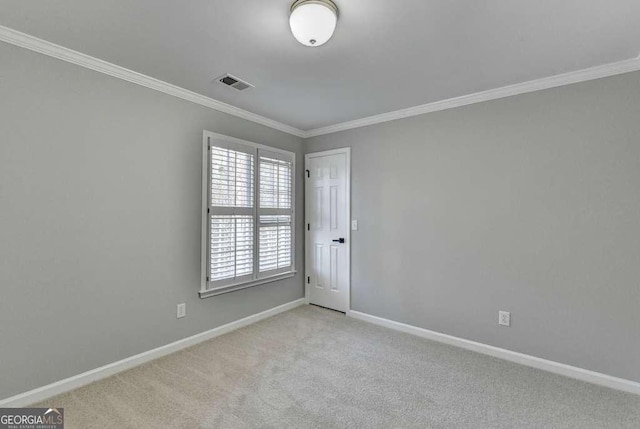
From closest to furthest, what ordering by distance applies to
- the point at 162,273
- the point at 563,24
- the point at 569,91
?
the point at 563,24
the point at 569,91
the point at 162,273

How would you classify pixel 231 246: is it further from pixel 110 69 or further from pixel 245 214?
pixel 110 69

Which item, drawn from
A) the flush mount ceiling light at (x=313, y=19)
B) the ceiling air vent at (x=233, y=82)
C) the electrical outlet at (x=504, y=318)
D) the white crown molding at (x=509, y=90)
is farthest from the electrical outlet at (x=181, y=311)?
the electrical outlet at (x=504, y=318)

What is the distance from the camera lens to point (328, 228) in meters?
3.95

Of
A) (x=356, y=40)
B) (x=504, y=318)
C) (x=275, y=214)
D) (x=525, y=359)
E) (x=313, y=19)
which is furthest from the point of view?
(x=275, y=214)

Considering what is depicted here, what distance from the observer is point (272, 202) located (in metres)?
3.64

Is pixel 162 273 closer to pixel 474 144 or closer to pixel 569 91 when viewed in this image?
pixel 474 144

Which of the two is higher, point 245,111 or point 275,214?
point 245,111

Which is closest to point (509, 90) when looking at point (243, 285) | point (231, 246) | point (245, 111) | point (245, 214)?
point (245, 111)

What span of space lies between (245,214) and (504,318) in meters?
2.73

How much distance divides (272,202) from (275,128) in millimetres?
951

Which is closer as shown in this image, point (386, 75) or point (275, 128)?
point (386, 75)

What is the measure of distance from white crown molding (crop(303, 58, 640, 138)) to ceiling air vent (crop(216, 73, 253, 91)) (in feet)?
4.67

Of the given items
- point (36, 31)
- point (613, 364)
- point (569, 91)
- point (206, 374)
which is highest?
point (36, 31)

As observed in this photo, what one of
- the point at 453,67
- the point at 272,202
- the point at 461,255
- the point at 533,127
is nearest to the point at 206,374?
the point at 272,202
